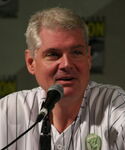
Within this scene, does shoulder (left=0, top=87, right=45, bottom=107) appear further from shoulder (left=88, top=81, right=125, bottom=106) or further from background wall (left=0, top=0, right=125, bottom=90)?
background wall (left=0, top=0, right=125, bottom=90)

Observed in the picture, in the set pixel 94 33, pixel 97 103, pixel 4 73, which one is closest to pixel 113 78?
pixel 94 33

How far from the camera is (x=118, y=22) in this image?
9.21 feet

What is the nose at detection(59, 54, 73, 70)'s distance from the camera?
1428 millimetres

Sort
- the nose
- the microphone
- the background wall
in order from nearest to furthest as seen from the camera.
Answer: the microphone, the nose, the background wall

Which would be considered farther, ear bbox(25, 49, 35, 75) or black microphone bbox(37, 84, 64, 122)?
ear bbox(25, 49, 35, 75)

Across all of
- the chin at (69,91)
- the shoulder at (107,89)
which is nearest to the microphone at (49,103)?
the chin at (69,91)

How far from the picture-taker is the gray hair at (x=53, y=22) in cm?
152

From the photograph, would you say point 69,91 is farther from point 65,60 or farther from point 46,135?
point 46,135

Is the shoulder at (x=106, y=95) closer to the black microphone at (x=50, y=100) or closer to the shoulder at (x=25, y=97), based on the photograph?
the shoulder at (x=25, y=97)

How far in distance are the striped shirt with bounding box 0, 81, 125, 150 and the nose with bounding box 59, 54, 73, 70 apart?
0.84 feet

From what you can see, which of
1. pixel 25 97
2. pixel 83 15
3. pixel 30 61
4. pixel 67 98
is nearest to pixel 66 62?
pixel 67 98

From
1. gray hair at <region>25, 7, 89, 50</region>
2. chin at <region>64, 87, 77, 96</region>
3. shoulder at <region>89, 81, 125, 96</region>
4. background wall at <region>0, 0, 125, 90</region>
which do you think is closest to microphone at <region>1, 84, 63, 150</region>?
chin at <region>64, 87, 77, 96</region>

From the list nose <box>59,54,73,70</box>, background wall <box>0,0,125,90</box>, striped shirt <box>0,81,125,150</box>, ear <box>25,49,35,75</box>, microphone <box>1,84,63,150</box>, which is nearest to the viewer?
microphone <box>1,84,63,150</box>

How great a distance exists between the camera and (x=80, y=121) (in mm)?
1600
